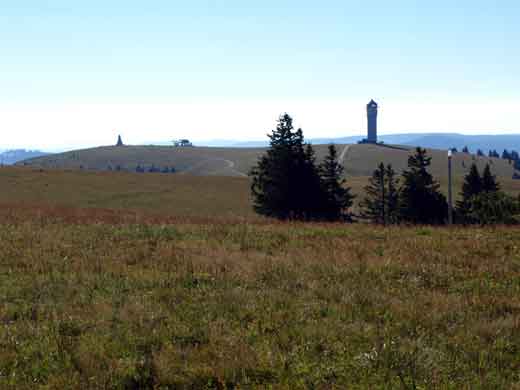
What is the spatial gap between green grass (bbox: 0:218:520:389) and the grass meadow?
1.1 inches

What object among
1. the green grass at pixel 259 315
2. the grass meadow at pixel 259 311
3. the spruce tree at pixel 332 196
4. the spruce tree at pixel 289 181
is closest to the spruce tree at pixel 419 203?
the spruce tree at pixel 332 196

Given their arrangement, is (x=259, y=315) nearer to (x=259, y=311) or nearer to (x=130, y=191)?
(x=259, y=311)

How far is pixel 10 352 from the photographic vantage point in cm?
660

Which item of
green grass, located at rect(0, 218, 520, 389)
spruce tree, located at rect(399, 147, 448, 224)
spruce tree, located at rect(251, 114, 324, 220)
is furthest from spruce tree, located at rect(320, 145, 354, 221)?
green grass, located at rect(0, 218, 520, 389)

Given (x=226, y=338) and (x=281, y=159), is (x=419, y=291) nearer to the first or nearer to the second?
(x=226, y=338)

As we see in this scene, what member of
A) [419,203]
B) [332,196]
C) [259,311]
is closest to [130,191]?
[332,196]

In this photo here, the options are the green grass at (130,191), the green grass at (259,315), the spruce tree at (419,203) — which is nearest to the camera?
the green grass at (259,315)

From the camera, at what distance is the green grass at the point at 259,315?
19.6 feet

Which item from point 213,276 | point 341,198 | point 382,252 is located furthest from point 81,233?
point 341,198

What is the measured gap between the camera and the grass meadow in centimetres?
600

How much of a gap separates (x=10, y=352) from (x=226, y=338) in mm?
2824

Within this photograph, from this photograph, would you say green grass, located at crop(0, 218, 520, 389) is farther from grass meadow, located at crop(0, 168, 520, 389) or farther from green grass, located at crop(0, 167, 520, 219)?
green grass, located at crop(0, 167, 520, 219)

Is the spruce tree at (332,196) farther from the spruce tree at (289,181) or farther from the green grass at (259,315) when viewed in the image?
the green grass at (259,315)

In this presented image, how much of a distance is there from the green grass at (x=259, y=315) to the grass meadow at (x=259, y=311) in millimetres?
27
